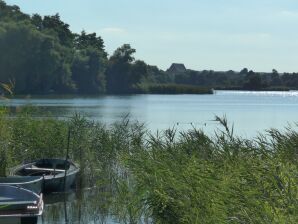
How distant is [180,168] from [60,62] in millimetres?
81665

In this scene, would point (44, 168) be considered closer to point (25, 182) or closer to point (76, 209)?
point (76, 209)

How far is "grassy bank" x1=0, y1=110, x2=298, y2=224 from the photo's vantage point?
25.5 ft

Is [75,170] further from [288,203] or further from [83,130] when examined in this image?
[288,203]

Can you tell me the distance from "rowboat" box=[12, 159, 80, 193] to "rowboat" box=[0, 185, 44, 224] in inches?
160

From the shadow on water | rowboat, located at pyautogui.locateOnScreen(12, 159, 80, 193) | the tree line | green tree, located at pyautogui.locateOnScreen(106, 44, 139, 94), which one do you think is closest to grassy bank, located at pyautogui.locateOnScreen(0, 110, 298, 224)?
the shadow on water

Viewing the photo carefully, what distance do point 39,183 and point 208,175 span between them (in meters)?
7.03

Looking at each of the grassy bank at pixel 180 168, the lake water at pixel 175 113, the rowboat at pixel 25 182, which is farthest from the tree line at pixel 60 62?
the rowboat at pixel 25 182

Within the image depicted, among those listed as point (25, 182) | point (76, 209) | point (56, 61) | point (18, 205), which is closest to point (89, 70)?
point (56, 61)

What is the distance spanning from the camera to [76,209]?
16.6 m

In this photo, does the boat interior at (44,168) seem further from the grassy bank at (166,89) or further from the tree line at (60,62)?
the grassy bank at (166,89)

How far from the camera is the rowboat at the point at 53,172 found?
17656 mm

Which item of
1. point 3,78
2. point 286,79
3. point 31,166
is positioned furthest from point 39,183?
point 286,79

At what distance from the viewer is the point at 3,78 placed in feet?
280

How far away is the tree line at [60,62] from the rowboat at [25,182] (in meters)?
40.1
